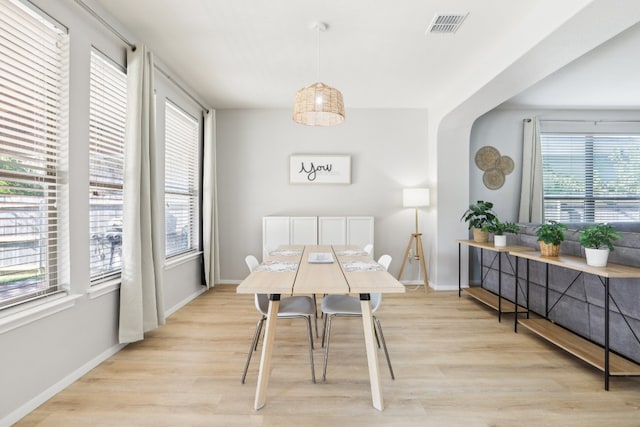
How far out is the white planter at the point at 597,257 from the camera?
2.33m

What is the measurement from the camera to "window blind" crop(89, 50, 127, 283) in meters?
2.57

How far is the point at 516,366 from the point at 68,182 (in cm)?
348

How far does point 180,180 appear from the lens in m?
4.21

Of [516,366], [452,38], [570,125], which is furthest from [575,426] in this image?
[570,125]

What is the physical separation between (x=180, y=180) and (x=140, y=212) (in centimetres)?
143

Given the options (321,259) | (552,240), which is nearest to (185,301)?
(321,259)

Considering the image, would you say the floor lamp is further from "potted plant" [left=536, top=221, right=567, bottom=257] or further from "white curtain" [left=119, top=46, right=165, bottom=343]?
"white curtain" [left=119, top=46, right=165, bottom=343]

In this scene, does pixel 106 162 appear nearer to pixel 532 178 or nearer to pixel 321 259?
pixel 321 259

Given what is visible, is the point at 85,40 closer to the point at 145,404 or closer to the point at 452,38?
the point at 145,404

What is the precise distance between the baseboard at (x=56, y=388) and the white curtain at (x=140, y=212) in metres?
0.15

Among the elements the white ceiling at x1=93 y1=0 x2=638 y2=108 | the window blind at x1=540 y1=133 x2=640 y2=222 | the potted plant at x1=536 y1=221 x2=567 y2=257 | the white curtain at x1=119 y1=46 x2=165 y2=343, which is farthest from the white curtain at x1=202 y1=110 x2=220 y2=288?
the window blind at x1=540 y1=133 x2=640 y2=222

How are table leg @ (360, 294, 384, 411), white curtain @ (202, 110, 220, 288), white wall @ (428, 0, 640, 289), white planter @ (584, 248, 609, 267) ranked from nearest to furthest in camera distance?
table leg @ (360, 294, 384, 411)
white wall @ (428, 0, 640, 289)
white planter @ (584, 248, 609, 267)
white curtain @ (202, 110, 220, 288)

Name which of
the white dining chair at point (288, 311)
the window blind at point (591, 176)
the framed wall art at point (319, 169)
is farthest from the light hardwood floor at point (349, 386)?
the window blind at point (591, 176)

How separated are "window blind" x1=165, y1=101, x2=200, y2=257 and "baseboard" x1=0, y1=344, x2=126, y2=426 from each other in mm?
1431
